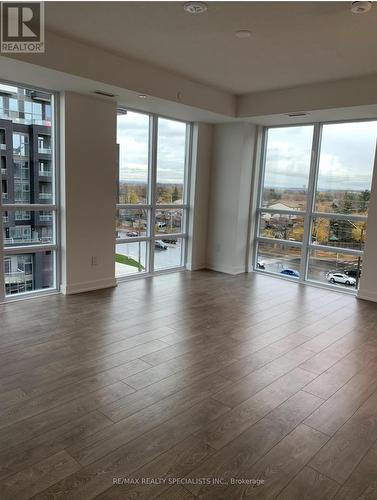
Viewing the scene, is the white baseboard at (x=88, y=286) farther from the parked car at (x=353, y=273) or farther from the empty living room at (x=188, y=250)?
the parked car at (x=353, y=273)

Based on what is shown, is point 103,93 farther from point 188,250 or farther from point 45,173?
point 188,250

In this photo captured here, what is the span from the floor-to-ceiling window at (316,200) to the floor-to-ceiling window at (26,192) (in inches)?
142

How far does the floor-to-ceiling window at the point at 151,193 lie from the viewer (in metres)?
5.55

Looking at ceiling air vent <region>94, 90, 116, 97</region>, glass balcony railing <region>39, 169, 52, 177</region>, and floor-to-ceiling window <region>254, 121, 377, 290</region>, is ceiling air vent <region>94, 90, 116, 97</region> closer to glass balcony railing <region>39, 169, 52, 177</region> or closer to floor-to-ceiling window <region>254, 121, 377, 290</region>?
glass balcony railing <region>39, 169, 52, 177</region>

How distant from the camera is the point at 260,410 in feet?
8.23

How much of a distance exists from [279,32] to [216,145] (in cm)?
327

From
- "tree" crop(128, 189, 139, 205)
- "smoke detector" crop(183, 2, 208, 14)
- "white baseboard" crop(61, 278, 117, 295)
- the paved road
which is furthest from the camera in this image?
the paved road

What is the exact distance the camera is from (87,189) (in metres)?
4.89

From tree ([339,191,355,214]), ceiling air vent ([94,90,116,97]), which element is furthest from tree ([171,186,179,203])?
tree ([339,191,355,214])

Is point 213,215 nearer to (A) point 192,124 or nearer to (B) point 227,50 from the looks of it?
(A) point 192,124

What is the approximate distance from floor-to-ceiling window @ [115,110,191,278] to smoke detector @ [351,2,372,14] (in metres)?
3.34

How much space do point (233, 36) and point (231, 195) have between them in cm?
320

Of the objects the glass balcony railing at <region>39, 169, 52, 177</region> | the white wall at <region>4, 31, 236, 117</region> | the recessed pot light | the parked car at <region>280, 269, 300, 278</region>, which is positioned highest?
the recessed pot light

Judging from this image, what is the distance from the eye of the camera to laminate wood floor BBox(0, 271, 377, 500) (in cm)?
190
